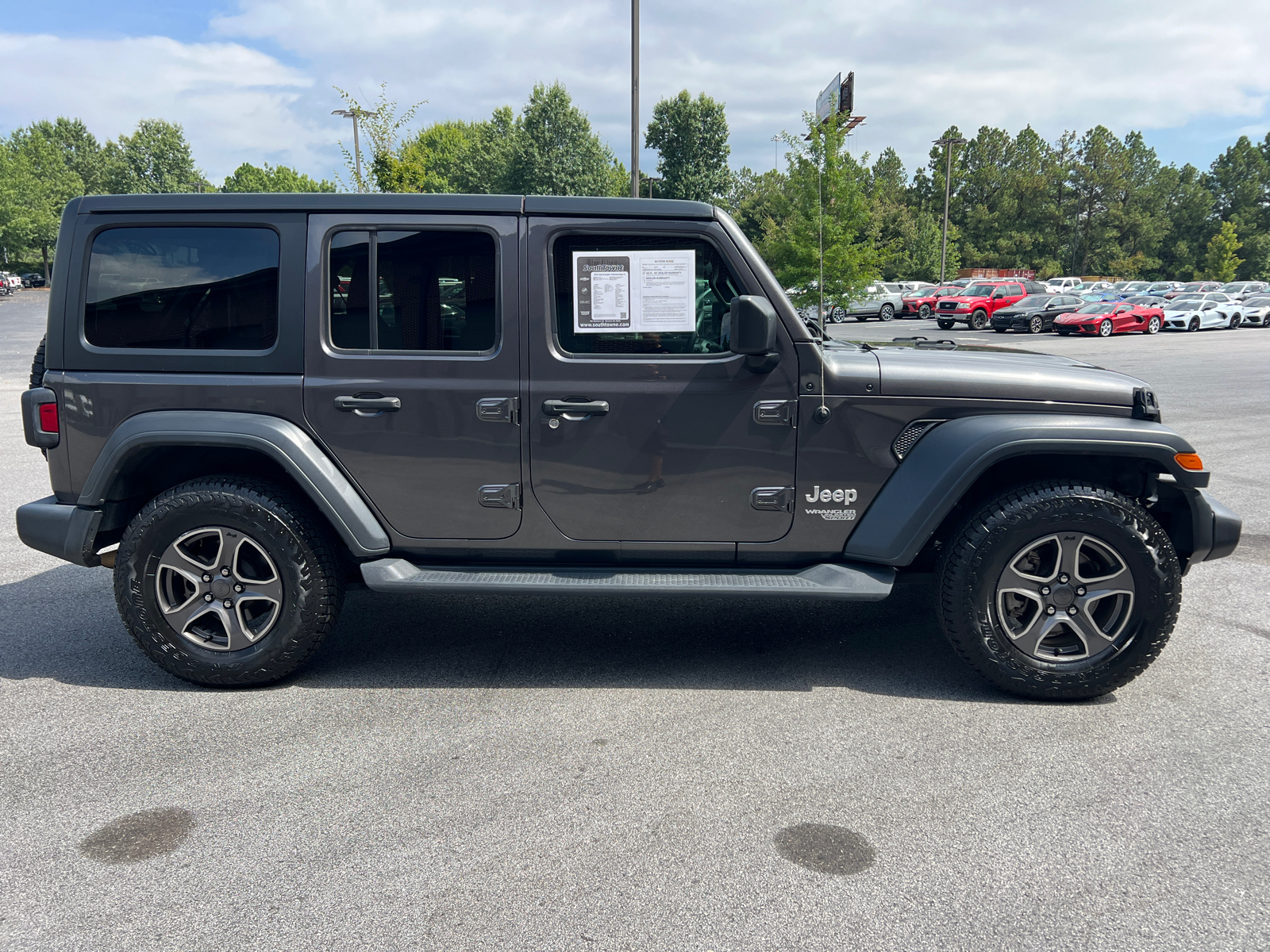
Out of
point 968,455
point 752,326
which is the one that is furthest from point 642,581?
point 968,455

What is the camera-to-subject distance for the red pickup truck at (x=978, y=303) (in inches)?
1358

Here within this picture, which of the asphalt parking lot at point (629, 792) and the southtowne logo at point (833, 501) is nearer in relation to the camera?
the asphalt parking lot at point (629, 792)

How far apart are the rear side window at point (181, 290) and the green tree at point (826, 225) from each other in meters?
16.9

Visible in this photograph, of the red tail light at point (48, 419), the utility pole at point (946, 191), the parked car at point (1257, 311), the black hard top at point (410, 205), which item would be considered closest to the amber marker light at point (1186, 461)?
the black hard top at point (410, 205)

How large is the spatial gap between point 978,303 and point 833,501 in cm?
3384

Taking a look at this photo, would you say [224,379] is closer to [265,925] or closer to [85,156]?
[265,925]

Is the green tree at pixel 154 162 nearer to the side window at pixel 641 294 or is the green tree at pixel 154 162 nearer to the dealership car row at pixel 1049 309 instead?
the dealership car row at pixel 1049 309

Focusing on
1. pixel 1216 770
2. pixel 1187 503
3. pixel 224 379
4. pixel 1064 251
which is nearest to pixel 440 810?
pixel 224 379

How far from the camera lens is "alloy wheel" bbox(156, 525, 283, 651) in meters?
3.77

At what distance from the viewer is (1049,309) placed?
32.9 metres

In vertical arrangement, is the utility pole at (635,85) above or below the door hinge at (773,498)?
above

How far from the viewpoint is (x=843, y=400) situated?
366cm

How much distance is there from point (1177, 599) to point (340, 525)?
135 inches

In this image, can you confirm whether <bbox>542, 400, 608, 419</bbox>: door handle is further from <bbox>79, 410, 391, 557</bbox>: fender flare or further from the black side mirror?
<bbox>79, 410, 391, 557</bbox>: fender flare
